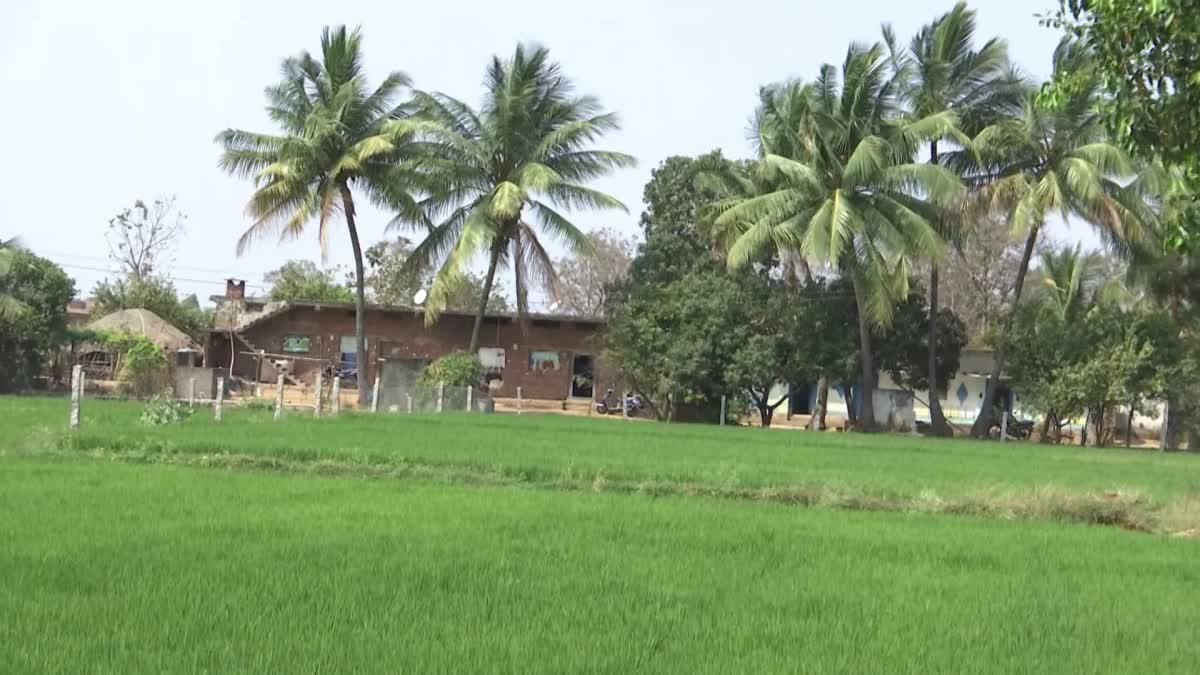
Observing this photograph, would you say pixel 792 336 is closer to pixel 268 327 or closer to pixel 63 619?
pixel 268 327

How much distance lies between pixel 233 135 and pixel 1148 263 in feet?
82.7

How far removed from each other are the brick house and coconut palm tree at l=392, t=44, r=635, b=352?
193 inches

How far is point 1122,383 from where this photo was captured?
29125 millimetres

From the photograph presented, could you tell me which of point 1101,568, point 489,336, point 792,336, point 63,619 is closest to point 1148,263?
point 792,336

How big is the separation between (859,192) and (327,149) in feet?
47.7

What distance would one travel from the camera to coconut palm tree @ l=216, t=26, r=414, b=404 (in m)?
29.0

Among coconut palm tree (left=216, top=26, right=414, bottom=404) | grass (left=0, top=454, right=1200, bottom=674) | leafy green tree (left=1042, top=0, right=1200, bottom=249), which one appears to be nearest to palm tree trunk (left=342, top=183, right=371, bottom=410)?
coconut palm tree (left=216, top=26, right=414, bottom=404)

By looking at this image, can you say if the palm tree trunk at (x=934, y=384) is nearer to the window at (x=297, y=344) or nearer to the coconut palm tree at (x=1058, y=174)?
the coconut palm tree at (x=1058, y=174)

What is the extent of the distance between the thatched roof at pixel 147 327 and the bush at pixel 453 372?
10704 millimetres

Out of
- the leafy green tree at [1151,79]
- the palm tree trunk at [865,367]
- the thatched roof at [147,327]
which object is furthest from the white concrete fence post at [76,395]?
the thatched roof at [147,327]

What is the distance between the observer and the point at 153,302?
4219 cm

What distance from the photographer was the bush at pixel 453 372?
28375mm

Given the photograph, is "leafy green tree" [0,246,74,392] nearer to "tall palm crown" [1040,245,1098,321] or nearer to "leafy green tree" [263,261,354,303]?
"leafy green tree" [263,261,354,303]

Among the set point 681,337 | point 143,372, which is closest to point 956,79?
point 681,337
